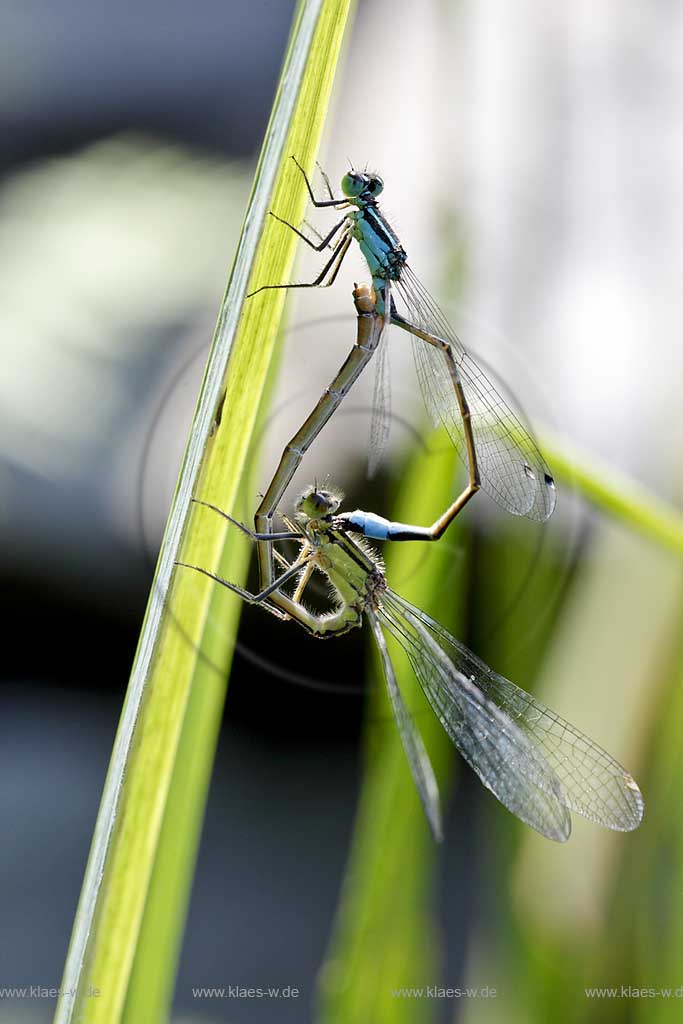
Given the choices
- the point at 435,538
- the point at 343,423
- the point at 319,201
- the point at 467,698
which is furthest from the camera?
the point at 343,423

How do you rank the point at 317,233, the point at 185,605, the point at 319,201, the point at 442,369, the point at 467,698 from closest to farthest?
the point at 185,605
the point at 319,201
the point at 317,233
the point at 467,698
the point at 442,369

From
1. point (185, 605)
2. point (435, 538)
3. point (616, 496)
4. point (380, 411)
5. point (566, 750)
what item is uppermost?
point (380, 411)

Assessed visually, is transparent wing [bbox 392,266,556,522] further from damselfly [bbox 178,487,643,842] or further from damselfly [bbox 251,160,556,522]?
damselfly [bbox 178,487,643,842]

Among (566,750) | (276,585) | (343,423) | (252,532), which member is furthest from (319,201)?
(566,750)

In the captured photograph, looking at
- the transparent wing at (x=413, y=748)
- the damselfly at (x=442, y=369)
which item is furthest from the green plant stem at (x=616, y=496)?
the transparent wing at (x=413, y=748)

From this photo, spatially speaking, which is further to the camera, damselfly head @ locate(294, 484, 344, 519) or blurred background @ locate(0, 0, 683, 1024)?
blurred background @ locate(0, 0, 683, 1024)

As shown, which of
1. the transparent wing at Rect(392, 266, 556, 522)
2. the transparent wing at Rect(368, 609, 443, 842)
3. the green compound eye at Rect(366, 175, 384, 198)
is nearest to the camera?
the transparent wing at Rect(368, 609, 443, 842)

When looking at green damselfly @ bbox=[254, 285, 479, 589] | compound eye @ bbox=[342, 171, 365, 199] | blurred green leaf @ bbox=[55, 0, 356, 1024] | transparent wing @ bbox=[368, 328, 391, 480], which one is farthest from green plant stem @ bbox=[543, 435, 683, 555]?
blurred green leaf @ bbox=[55, 0, 356, 1024]

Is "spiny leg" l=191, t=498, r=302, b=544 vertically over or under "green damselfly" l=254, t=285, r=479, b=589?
under

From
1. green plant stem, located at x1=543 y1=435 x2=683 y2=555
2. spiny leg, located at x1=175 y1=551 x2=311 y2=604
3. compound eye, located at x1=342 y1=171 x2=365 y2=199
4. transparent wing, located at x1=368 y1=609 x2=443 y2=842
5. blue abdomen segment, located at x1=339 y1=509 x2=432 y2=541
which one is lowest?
transparent wing, located at x1=368 y1=609 x2=443 y2=842

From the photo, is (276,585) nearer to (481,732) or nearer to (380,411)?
(380,411)
